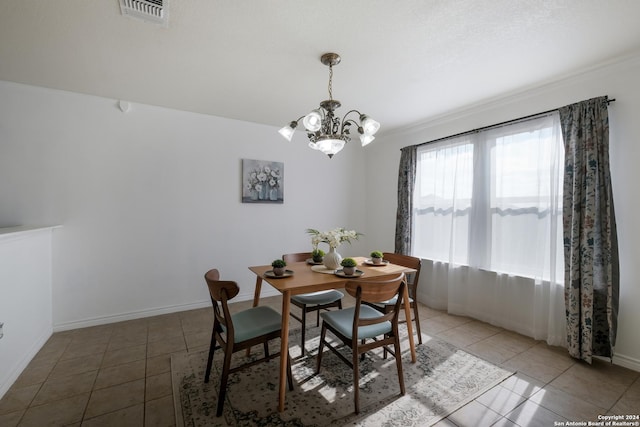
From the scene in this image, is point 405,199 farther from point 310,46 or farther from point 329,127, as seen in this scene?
point 310,46

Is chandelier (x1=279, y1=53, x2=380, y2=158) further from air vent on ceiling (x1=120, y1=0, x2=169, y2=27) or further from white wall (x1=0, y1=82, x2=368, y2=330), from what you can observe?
white wall (x1=0, y1=82, x2=368, y2=330)

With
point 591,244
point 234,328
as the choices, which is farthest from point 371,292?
point 591,244

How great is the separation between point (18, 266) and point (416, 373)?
126 inches

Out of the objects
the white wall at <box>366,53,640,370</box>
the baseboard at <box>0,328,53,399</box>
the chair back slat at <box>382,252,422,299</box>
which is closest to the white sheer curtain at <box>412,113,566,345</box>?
the white wall at <box>366,53,640,370</box>

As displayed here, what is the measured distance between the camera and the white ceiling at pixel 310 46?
5.48 ft

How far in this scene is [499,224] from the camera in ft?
9.77

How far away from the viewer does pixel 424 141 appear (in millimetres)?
3822

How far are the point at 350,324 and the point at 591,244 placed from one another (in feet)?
6.93

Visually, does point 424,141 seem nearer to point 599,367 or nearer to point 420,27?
point 420,27

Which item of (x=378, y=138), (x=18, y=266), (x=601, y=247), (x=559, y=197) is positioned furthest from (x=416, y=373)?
(x=378, y=138)

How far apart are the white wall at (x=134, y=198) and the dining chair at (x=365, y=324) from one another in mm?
2146

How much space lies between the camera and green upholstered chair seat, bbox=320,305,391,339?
184 cm

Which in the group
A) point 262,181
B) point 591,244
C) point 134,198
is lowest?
point 591,244

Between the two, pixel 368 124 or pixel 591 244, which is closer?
pixel 368 124
